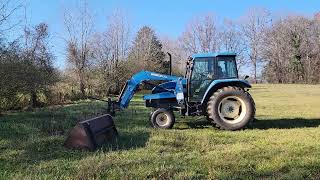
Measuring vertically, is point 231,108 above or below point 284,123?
above

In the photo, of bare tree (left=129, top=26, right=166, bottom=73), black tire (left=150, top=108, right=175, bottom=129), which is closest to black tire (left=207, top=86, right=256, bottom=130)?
black tire (left=150, top=108, right=175, bottom=129)

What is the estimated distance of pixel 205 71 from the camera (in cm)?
1370

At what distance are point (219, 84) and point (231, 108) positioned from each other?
77cm

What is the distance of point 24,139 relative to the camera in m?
9.95

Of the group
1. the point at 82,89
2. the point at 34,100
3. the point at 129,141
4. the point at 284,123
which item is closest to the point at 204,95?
the point at 284,123

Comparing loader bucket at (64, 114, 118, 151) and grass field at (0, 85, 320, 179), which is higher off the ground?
loader bucket at (64, 114, 118, 151)

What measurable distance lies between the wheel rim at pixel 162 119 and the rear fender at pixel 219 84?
116 cm

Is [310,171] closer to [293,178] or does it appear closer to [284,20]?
[293,178]

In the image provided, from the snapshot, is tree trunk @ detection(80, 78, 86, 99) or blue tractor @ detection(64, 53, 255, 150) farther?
tree trunk @ detection(80, 78, 86, 99)

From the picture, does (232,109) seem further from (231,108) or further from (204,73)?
(204,73)

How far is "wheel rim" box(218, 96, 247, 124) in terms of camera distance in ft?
43.9

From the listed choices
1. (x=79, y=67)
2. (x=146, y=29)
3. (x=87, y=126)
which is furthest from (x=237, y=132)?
(x=146, y=29)

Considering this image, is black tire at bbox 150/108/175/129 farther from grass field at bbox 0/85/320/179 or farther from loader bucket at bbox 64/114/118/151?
loader bucket at bbox 64/114/118/151

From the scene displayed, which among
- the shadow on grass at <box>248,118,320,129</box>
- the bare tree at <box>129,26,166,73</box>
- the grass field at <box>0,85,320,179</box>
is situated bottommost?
the grass field at <box>0,85,320,179</box>
